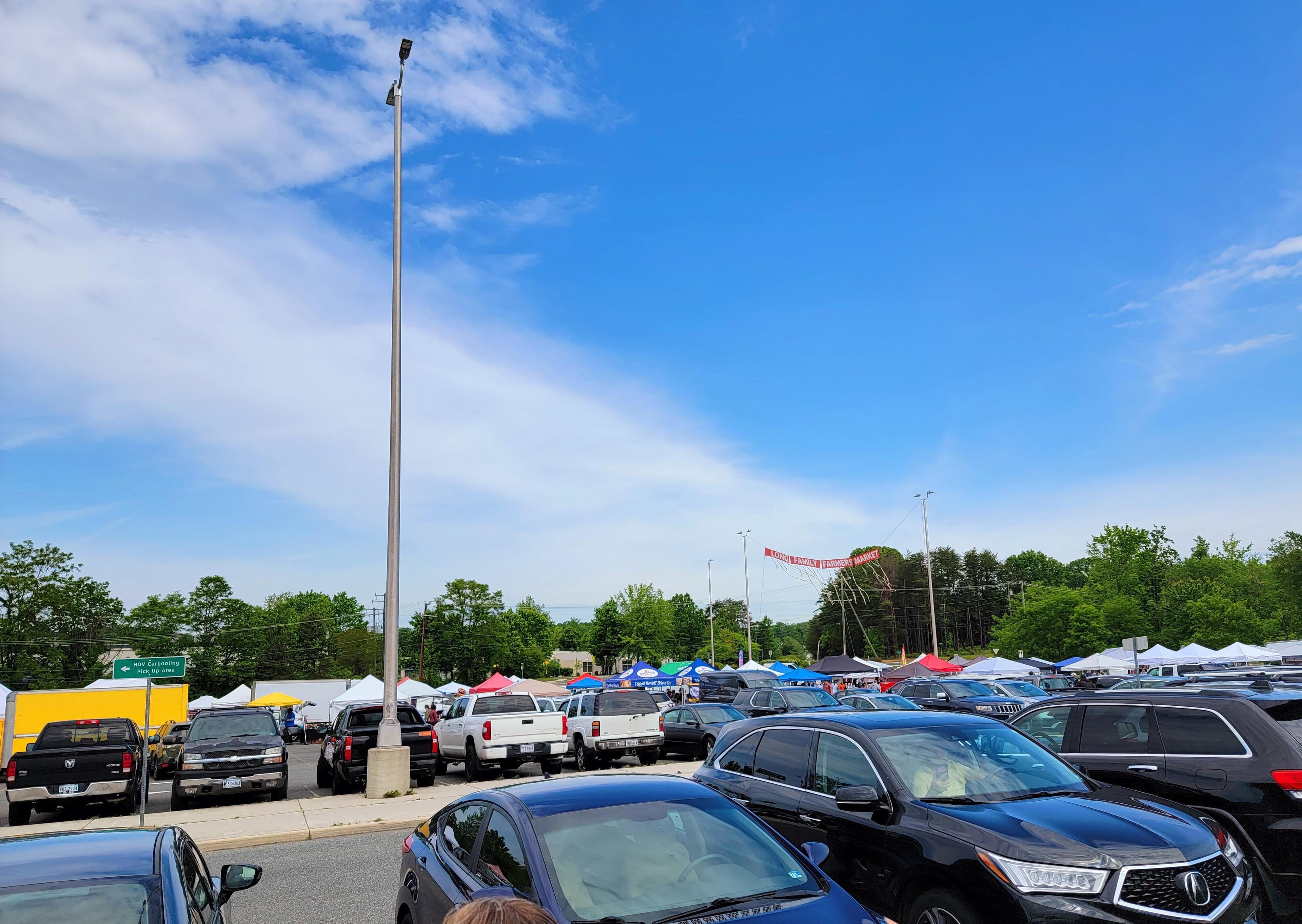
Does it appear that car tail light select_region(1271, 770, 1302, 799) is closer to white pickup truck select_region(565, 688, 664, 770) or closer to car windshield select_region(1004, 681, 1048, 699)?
white pickup truck select_region(565, 688, 664, 770)

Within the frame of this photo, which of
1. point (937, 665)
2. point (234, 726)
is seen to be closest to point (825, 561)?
point (937, 665)

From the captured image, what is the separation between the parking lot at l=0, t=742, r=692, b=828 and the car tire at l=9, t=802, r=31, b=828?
678 millimetres

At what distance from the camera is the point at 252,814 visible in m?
14.3

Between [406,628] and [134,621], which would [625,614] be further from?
[134,621]

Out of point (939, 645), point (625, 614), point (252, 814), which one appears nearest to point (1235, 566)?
point (625, 614)

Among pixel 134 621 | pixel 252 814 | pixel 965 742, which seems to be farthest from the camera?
pixel 134 621

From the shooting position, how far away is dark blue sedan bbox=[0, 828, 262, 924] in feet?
10.6

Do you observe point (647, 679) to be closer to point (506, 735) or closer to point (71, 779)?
point (506, 735)

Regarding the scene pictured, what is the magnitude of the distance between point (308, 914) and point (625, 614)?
94.8m

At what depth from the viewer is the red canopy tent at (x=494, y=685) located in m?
43.5

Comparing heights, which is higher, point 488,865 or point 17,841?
point 17,841

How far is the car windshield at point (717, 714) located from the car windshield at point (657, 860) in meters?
18.0

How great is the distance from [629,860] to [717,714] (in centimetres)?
1922

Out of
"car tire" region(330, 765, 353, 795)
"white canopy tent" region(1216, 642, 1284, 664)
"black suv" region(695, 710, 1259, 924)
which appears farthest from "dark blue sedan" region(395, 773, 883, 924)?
"white canopy tent" region(1216, 642, 1284, 664)
